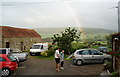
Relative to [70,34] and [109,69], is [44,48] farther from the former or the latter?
[109,69]

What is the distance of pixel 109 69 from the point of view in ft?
32.3

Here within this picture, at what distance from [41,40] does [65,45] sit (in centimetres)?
2161

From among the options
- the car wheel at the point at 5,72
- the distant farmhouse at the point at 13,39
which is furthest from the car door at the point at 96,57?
the distant farmhouse at the point at 13,39

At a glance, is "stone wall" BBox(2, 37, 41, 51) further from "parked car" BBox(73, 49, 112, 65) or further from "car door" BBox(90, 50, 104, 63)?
"car door" BBox(90, 50, 104, 63)

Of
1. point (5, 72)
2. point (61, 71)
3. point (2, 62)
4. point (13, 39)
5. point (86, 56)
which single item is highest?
point (13, 39)

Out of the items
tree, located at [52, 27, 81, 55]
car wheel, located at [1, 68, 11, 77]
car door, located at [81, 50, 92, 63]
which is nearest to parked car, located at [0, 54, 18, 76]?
car wheel, located at [1, 68, 11, 77]

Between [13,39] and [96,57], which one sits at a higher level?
[13,39]

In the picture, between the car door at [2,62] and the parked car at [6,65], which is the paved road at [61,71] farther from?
the car door at [2,62]

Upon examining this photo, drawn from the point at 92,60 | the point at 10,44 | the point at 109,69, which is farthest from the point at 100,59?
the point at 10,44

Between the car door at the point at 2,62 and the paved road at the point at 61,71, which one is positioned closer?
the car door at the point at 2,62

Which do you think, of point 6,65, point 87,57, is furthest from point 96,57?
point 6,65

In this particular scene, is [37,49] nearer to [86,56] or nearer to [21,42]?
[21,42]

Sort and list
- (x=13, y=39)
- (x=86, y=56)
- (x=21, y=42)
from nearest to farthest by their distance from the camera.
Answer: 1. (x=86, y=56)
2. (x=13, y=39)
3. (x=21, y=42)

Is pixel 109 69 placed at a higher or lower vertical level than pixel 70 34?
lower
